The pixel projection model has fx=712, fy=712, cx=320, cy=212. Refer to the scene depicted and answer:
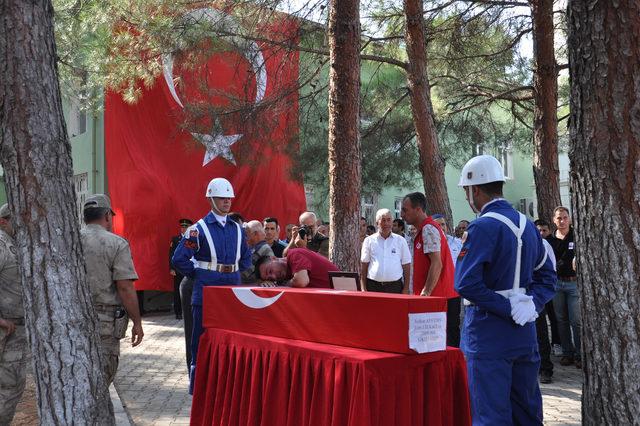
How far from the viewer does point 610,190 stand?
3.34 m

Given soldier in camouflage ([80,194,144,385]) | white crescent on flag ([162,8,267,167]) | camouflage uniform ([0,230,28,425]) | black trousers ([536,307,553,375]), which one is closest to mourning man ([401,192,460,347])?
black trousers ([536,307,553,375])

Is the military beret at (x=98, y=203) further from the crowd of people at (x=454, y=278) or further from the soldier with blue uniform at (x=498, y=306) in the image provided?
the soldier with blue uniform at (x=498, y=306)

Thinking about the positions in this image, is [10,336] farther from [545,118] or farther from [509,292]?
[545,118]

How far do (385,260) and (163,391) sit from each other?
322 cm

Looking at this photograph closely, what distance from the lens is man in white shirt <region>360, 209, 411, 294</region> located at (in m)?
9.12

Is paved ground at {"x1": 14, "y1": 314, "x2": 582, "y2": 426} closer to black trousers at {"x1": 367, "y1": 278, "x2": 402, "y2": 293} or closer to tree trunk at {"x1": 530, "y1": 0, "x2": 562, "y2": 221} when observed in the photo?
black trousers at {"x1": 367, "y1": 278, "x2": 402, "y2": 293}

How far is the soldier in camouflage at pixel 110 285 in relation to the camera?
523 centimetres

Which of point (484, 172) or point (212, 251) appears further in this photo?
point (212, 251)

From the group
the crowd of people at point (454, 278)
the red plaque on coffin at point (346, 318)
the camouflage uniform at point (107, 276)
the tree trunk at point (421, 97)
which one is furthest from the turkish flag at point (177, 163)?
the red plaque on coffin at point (346, 318)

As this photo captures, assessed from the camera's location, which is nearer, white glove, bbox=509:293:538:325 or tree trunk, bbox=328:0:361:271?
white glove, bbox=509:293:538:325

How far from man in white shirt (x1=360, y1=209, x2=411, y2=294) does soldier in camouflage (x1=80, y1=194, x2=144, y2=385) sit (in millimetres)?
4238

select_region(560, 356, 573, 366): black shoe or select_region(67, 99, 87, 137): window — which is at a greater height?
select_region(67, 99, 87, 137): window

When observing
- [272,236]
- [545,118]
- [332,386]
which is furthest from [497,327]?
[545,118]

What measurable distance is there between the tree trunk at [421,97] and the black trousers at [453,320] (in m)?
4.45
